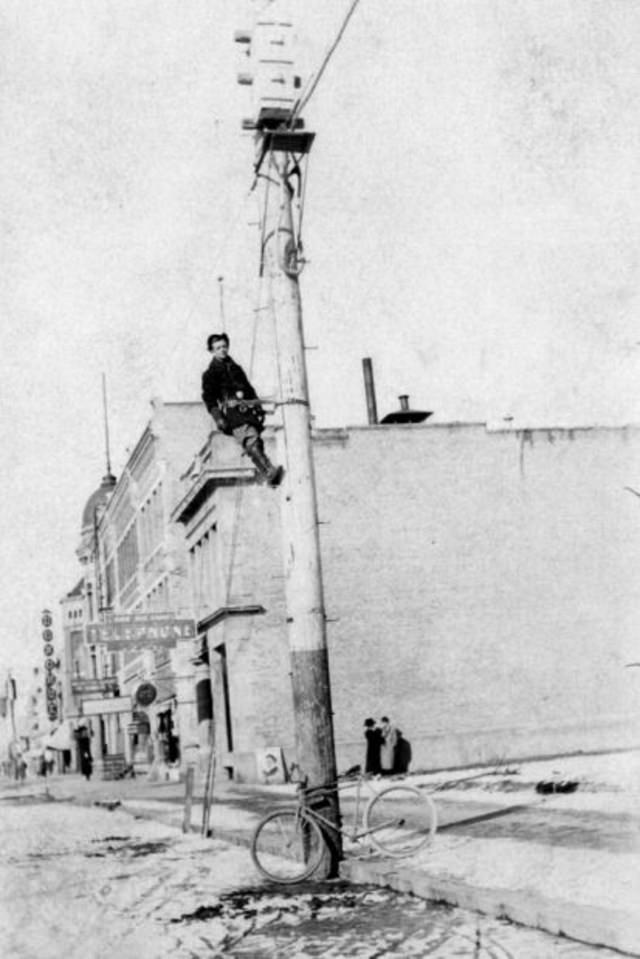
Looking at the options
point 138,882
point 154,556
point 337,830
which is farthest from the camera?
point 154,556

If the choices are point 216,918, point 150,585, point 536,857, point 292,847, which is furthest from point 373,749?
point 150,585

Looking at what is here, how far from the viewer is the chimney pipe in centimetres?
3609

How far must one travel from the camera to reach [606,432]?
3466 centimetres

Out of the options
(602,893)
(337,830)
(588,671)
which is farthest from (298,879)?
(588,671)

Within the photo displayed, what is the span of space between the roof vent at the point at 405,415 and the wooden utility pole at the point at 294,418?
77.8 ft

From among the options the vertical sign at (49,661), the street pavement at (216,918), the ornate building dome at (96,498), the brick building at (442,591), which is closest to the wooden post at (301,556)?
the street pavement at (216,918)

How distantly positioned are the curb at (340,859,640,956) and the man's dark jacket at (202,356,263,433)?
13.6 feet

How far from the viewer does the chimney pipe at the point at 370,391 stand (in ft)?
118

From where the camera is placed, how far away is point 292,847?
1062 centimetres

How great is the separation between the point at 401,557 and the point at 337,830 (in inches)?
811

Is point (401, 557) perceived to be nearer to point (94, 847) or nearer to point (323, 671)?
point (94, 847)

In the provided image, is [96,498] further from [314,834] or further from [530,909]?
[530,909]

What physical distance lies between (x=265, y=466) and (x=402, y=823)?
3.49m

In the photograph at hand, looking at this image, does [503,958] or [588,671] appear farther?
[588,671]
